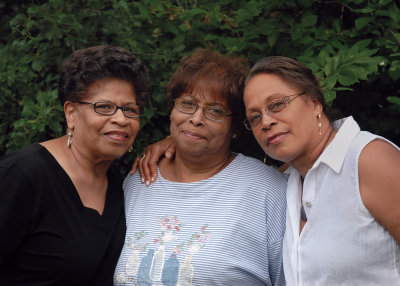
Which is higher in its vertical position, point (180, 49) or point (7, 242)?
point (180, 49)

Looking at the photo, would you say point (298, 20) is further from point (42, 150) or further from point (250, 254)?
point (42, 150)

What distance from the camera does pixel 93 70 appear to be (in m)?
2.88

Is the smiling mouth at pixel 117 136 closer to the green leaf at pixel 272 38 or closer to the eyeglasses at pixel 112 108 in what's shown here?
the eyeglasses at pixel 112 108

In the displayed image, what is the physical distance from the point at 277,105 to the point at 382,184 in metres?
0.65

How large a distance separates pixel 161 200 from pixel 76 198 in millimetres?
501

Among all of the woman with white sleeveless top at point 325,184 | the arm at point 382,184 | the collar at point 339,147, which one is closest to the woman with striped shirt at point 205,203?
the woman with white sleeveless top at point 325,184

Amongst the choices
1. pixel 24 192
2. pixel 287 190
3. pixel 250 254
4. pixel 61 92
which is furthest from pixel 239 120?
pixel 24 192

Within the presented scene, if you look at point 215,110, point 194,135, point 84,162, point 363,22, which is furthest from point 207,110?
Result: point 363,22

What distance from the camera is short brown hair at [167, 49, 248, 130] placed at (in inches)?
119

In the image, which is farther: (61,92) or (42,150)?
(61,92)

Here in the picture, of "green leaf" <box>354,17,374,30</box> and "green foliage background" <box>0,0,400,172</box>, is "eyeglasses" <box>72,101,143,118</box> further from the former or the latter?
"green leaf" <box>354,17,374,30</box>

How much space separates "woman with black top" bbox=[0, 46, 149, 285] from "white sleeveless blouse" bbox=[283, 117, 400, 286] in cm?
106

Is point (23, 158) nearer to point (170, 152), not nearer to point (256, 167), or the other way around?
point (170, 152)

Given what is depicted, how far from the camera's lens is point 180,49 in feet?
11.1
